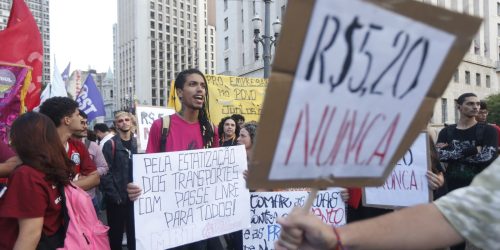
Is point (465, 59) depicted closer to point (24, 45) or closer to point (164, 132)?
point (24, 45)

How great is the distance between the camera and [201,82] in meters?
3.23

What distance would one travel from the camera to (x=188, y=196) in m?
3.00

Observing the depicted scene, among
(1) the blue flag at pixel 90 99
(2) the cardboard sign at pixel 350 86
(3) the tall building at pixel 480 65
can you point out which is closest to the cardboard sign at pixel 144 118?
(1) the blue flag at pixel 90 99

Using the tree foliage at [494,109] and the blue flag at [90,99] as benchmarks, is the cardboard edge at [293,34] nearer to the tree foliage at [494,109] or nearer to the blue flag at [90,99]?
the blue flag at [90,99]

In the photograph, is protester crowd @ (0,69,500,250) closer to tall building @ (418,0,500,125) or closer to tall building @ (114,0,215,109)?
tall building @ (418,0,500,125)

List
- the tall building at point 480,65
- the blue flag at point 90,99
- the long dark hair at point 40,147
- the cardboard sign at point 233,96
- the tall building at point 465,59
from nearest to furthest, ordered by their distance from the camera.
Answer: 1. the long dark hair at point 40,147
2. the cardboard sign at point 233,96
3. the blue flag at point 90,99
4. the tall building at point 480,65
5. the tall building at point 465,59

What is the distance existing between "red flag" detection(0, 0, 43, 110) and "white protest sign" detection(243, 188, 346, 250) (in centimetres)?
233

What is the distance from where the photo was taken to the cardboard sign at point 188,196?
2787 millimetres

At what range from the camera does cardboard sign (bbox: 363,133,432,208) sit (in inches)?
124

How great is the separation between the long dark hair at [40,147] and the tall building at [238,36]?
39.6 metres

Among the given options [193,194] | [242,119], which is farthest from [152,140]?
[242,119]

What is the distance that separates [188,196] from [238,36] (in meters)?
44.9

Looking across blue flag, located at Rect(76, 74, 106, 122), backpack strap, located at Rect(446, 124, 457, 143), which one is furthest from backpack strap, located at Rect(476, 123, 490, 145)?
blue flag, located at Rect(76, 74, 106, 122)

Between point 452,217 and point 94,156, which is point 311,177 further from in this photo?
point 94,156
